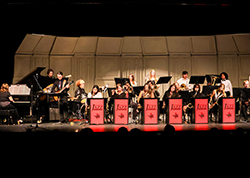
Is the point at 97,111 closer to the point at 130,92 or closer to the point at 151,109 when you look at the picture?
the point at 130,92

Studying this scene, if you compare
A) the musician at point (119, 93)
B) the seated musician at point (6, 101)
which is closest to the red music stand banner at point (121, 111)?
the musician at point (119, 93)

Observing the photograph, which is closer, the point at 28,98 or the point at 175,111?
the point at 175,111

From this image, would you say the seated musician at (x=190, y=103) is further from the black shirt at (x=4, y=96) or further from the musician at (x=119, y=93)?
the black shirt at (x=4, y=96)

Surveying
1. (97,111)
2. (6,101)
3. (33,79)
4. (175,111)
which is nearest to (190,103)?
(175,111)

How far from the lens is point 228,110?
854 cm

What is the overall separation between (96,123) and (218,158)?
20.7 feet

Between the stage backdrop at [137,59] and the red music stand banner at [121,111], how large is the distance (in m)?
4.06

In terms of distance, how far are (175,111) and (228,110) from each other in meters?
1.79

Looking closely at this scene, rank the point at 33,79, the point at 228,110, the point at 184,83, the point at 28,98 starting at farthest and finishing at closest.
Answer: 1. the point at 184,83
2. the point at 28,98
3. the point at 228,110
4. the point at 33,79

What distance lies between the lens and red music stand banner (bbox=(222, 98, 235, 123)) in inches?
335
